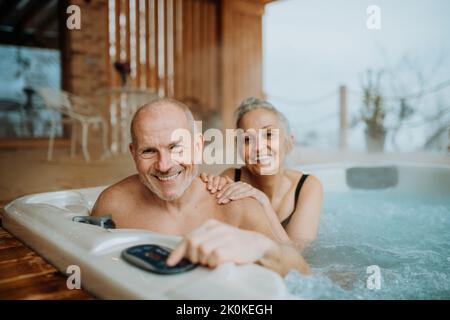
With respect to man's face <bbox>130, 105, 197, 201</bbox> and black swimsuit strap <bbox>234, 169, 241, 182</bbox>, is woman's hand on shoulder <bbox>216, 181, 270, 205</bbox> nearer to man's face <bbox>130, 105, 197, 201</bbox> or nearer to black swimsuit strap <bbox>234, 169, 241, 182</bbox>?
man's face <bbox>130, 105, 197, 201</bbox>

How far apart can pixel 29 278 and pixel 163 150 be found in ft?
1.65

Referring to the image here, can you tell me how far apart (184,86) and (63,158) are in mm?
2431

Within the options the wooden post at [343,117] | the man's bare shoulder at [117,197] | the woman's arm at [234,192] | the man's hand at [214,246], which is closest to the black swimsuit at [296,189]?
the woman's arm at [234,192]

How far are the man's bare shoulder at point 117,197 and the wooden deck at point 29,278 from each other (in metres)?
0.27

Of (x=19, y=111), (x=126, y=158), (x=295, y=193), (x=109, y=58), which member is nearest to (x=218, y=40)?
(x=109, y=58)

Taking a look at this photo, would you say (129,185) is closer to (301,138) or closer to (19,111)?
(301,138)

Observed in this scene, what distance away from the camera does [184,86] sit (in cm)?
637

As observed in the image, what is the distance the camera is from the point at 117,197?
→ 56.0 inches

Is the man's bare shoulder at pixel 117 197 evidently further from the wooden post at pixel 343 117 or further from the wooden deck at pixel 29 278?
the wooden post at pixel 343 117

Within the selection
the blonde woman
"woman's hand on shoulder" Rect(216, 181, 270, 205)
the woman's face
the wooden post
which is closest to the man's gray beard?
"woman's hand on shoulder" Rect(216, 181, 270, 205)

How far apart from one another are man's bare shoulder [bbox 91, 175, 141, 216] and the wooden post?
5044mm

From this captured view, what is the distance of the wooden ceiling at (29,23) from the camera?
712 centimetres

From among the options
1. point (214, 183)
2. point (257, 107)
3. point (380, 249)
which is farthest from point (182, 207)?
point (380, 249)
